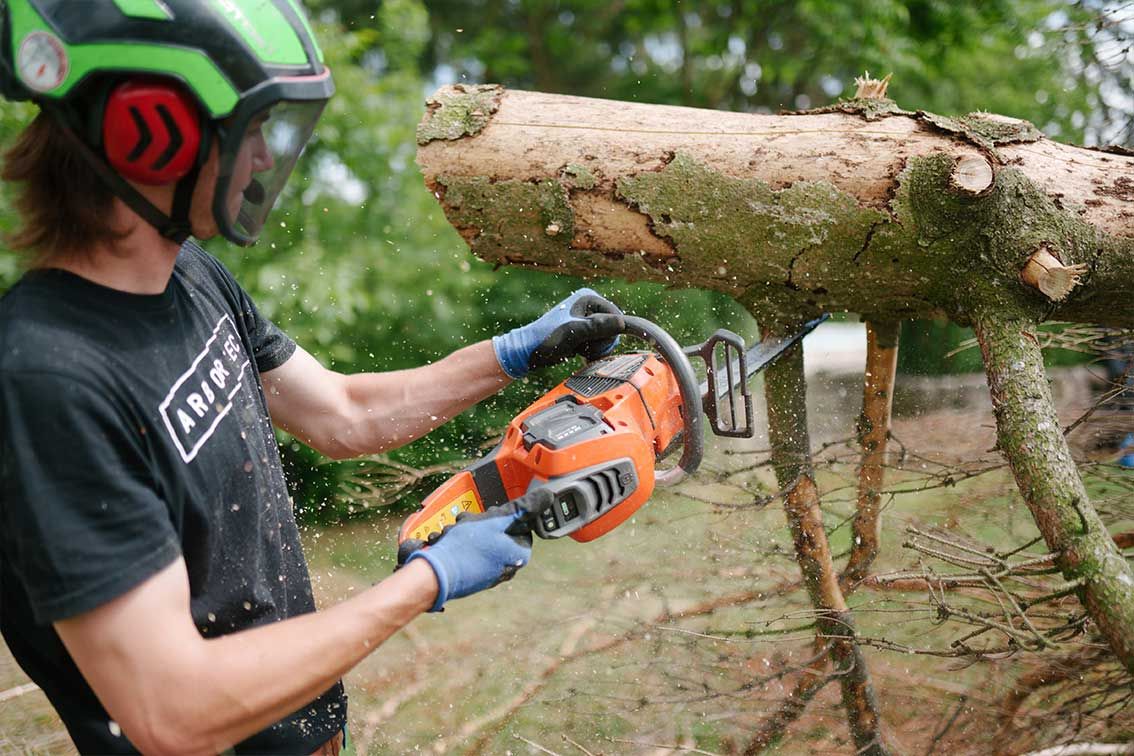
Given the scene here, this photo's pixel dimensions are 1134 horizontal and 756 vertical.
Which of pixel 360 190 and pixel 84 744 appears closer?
pixel 84 744

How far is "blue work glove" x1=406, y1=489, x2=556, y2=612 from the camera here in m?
1.70

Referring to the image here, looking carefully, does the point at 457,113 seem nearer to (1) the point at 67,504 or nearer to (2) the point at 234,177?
(2) the point at 234,177

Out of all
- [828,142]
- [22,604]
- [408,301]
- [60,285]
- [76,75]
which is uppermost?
[828,142]

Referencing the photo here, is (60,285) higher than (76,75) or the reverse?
the reverse

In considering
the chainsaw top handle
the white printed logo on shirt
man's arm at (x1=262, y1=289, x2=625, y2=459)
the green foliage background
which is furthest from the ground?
the white printed logo on shirt

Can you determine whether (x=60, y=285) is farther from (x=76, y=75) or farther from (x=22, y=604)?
(x=22, y=604)

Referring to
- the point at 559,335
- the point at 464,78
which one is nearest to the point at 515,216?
the point at 559,335

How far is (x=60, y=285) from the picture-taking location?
152 centimetres

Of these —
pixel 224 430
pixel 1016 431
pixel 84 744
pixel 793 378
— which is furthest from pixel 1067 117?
pixel 84 744

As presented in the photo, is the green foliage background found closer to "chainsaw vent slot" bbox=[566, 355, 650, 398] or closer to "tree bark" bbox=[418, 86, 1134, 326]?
"tree bark" bbox=[418, 86, 1134, 326]

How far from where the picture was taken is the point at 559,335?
241cm

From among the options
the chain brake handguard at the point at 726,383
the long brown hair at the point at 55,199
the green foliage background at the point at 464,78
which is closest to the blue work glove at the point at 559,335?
the chain brake handguard at the point at 726,383

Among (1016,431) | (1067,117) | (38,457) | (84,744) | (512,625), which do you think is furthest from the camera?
(1067,117)

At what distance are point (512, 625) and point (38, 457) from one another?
3.79 metres
